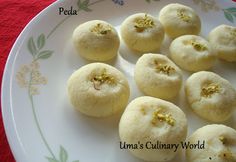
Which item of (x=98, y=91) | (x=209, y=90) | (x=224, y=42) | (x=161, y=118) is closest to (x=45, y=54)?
(x=98, y=91)

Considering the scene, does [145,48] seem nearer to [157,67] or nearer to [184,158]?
[157,67]

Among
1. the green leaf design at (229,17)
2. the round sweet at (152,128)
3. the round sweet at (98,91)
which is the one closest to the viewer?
the round sweet at (152,128)

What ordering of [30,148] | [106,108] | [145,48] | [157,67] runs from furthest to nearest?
[145,48]
[157,67]
[106,108]
[30,148]

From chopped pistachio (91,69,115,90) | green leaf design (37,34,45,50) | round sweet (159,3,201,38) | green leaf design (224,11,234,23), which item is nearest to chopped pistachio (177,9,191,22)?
round sweet (159,3,201,38)

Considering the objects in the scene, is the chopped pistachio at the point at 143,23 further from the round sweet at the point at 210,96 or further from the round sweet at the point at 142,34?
the round sweet at the point at 210,96

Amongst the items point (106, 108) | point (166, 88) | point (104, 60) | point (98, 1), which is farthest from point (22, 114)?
point (98, 1)

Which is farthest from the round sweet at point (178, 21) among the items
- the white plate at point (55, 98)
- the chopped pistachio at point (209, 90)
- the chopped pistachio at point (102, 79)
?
the chopped pistachio at point (102, 79)
